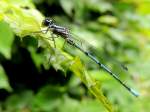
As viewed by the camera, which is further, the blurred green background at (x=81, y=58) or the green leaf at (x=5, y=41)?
the blurred green background at (x=81, y=58)

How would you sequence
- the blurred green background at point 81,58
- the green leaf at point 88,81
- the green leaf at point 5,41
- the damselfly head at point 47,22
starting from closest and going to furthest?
the green leaf at point 88,81, the damselfly head at point 47,22, the green leaf at point 5,41, the blurred green background at point 81,58

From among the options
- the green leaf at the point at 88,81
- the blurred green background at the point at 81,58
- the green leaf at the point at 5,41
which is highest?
the green leaf at the point at 88,81

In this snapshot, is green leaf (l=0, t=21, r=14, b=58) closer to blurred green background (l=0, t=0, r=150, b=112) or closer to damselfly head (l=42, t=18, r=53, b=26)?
blurred green background (l=0, t=0, r=150, b=112)

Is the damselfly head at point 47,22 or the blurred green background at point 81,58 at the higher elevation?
the damselfly head at point 47,22

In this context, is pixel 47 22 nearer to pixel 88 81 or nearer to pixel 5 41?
pixel 88 81

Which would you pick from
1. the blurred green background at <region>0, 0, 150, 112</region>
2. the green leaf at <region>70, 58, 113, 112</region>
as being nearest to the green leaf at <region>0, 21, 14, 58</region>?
the blurred green background at <region>0, 0, 150, 112</region>

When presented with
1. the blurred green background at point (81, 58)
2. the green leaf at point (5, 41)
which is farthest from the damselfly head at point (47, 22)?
the green leaf at point (5, 41)

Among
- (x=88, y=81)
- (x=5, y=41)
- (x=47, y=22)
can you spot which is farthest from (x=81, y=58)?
(x=88, y=81)

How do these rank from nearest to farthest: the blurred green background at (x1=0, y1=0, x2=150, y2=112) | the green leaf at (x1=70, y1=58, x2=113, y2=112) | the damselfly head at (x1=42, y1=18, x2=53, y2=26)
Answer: the green leaf at (x1=70, y1=58, x2=113, y2=112) < the damselfly head at (x1=42, y1=18, x2=53, y2=26) < the blurred green background at (x1=0, y1=0, x2=150, y2=112)

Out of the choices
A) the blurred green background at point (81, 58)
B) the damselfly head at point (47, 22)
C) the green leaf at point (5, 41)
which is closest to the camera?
the damselfly head at point (47, 22)

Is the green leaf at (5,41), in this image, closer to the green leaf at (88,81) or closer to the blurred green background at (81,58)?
the blurred green background at (81,58)
